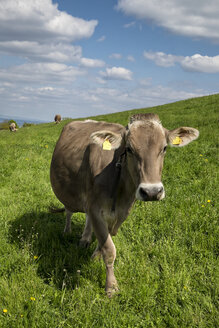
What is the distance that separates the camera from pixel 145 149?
302 cm

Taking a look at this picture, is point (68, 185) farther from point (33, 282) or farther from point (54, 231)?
point (33, 282)

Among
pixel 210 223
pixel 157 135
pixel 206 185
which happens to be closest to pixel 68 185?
pixel 157 135

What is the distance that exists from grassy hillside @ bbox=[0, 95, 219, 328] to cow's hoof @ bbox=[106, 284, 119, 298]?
7 centimetres

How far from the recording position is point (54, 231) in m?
5.21

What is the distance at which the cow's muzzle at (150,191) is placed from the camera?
2.77 m

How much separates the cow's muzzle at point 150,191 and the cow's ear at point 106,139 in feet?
2.45

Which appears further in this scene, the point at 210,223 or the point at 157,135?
the point at 210,223

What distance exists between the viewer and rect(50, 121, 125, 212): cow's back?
3.94 meters

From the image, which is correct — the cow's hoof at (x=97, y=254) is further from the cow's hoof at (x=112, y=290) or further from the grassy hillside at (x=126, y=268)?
the cow's hoof at (x=112, y=290)

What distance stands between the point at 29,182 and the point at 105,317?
5322 millimetres

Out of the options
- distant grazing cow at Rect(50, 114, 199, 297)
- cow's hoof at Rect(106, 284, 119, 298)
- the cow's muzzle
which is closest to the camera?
the cow's muzzle

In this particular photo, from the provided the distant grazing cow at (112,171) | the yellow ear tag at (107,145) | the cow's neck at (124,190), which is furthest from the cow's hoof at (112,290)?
the yellow ear tag at (107,145)

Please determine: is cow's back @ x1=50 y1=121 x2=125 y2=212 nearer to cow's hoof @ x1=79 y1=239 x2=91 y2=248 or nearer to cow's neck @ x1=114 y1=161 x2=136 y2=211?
cow's neck @ x1=114 y1=161 x2=136 y2=211

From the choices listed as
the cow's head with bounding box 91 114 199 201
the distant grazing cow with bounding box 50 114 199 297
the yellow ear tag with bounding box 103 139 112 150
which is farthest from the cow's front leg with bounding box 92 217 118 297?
the yellow ear tag with bounding box 103 139 112 150
